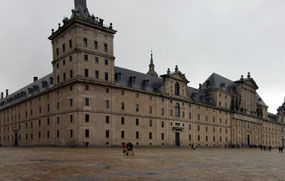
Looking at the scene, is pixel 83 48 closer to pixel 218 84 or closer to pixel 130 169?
pixel 130 169

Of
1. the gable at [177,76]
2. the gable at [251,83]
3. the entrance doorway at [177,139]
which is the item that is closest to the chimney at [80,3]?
the gable at [177,76]

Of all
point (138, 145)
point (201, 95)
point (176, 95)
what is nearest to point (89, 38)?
point (138, 145)

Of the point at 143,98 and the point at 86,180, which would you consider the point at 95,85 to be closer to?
the point at 143,98

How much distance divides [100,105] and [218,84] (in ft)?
171

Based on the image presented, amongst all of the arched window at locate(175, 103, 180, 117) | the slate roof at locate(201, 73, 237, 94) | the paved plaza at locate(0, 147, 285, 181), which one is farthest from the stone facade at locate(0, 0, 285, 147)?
the paved plaza at locate(0, 147, 285, 181)

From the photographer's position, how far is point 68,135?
55.9 meters

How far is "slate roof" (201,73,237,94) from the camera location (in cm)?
9756

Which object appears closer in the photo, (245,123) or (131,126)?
(131,126)

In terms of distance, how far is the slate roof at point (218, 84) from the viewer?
9756cm

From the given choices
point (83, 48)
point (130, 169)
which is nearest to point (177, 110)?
point (83, 48)

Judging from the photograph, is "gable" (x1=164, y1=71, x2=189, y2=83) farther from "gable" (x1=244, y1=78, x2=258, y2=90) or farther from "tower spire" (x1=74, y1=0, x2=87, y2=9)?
"gable" (x1=244, y1=78, x2=258, y2=90)

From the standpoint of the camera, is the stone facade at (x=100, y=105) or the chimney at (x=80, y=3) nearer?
the stone facade at (x=100, y=105)

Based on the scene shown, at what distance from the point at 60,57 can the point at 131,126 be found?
66.6ft

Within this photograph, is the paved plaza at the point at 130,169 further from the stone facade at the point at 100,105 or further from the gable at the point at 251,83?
the gable at the point at 251,83
